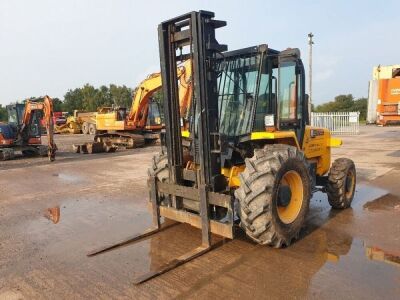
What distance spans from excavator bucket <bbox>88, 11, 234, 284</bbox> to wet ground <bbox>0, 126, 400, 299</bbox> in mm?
291

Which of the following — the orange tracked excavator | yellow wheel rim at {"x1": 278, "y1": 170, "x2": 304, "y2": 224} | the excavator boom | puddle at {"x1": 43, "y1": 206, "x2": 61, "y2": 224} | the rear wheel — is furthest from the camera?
the rear wheel

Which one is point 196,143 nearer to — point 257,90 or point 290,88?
point 257,90

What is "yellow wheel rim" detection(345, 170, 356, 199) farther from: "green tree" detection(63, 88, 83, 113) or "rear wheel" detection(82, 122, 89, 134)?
"green tree" detection(63, 88, 83, 113)

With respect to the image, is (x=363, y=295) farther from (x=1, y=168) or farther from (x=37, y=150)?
(x=37, y=150)

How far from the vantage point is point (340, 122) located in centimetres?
2638

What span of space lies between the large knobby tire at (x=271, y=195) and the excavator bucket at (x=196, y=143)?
222 millimetres

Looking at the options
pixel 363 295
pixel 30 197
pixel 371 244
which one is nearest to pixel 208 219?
pixel 363 295

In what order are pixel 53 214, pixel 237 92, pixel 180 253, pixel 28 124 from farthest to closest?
pixel 28 124 → pixel 53 214 → pixel 237 92 → pixel 180 253

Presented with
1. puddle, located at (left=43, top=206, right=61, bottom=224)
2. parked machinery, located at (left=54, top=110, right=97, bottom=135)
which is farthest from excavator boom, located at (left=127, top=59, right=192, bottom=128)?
parked machinery, located at (left=54, top=110, right=97, bottom=135)

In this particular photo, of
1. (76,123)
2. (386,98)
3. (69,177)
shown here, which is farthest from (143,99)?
(76,123)

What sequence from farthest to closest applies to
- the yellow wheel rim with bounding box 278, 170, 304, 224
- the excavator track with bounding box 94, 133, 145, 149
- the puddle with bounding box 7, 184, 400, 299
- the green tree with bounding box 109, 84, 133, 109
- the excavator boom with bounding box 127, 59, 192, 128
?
the green tree with bounding box 109, 84, 133, 109
the excavator track with bounding box 94, 133, 145, 149
the excavator boom with bounding box 127, 59, 192, 128
the yellow wheel rim with bounding box 278, 170, 304, 224
the puddle with bounding box 7, 184, 400, 299

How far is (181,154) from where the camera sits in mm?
5035

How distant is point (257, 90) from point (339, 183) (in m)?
2.32

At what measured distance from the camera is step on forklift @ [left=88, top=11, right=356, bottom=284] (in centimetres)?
425
